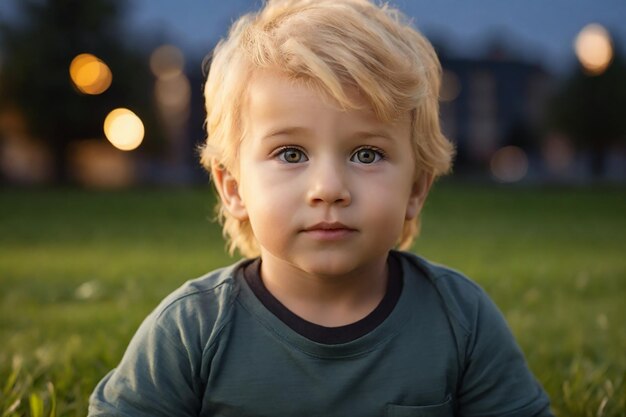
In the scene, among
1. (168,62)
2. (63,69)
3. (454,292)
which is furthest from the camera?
(168,62)

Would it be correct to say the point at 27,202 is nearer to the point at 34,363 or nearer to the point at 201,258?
the point at 201,258

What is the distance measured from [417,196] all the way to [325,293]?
45 centimetres

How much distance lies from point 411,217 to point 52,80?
2822 cm

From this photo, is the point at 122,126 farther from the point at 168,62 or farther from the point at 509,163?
the point at 509,163

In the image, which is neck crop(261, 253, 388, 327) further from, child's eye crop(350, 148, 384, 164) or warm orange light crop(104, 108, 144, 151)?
warm orange light crop(104, 108, 144, 151)

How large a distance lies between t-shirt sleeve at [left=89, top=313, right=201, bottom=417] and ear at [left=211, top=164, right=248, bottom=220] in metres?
0.43

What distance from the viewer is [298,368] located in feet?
6.66

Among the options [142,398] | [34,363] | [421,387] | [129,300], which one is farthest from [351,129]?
[129,300]

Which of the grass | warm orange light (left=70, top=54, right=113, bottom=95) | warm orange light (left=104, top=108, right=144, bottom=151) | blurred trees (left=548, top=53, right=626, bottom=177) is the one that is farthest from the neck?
blurred trees (left=548, top=53, right=626, bottom=177)

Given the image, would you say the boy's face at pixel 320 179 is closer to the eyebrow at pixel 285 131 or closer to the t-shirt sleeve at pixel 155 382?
the eyebrow at pixel 285 131

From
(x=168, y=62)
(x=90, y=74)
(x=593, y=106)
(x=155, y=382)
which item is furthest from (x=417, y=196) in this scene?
(x=168, y=62)

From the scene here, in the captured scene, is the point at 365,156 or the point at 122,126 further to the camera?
the point at 122,126

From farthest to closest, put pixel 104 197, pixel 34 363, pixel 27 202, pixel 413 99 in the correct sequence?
pixel 104 197 → pixel 27 202 → pixel 34 363 → pixel 413 99

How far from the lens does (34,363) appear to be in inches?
115
